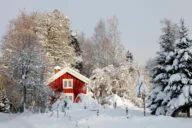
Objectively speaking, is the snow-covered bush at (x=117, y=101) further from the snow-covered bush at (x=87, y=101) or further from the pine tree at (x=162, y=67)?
the pine tree at (x=162, y=67)

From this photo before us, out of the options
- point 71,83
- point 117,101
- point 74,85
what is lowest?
point 117,101

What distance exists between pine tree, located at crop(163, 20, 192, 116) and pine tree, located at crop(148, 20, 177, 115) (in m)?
0.75

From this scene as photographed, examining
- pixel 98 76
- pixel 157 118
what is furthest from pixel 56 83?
pixel 157 118

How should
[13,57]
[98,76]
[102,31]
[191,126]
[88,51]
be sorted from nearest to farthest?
[191,126]
[13,57]
[98,76]
[102,31]
[88,51]

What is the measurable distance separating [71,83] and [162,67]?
2076cm

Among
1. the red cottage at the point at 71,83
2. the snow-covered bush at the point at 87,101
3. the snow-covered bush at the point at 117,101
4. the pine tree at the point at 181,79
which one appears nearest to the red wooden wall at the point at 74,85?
the red cottage at the point at 71,83

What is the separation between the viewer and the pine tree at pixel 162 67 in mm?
22688

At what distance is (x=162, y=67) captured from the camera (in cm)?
2323

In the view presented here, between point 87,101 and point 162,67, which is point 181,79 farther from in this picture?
point 87,101

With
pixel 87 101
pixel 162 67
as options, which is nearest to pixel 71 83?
pixel 87 101

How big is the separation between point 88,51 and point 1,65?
35.2m

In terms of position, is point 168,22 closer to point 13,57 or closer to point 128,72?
point 13,57

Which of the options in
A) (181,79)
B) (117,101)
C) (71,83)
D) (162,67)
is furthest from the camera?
(71,83)

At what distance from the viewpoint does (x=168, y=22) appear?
24.0 meters
